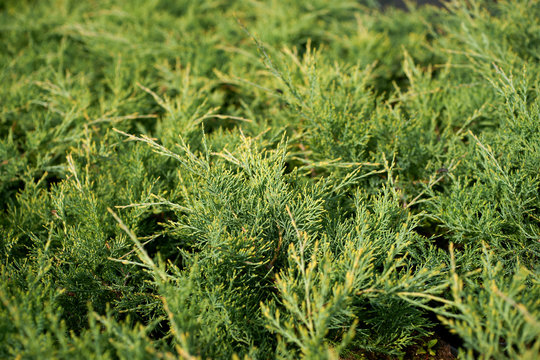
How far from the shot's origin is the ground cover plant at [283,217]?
1151 mm

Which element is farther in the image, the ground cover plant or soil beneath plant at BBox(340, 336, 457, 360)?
soil beneath plant at BBox(340, 336, 457, 360)

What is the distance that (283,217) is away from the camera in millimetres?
1441

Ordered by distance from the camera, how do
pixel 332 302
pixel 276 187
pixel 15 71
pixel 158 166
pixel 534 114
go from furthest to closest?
pixel 15 71 < pixel 158 166 < pixel 534 114 < pixel 276 187 < pixel 332 302

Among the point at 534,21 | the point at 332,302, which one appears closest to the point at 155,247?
the point at 332,302

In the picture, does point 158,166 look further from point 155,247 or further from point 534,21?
point 534,21

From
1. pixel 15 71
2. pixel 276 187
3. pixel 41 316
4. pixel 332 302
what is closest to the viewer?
pixel 41 316

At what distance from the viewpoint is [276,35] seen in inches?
108

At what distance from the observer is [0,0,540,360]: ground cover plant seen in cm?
115

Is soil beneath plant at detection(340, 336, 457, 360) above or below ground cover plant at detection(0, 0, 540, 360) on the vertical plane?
Result: below

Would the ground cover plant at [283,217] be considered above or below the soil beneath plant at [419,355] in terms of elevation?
above

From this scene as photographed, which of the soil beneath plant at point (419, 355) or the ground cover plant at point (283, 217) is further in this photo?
the soil beneath plant at point (419, 355)

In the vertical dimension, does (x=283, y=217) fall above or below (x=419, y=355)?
above

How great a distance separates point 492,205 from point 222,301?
45.7 inches

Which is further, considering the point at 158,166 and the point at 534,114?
the point at 158,166
